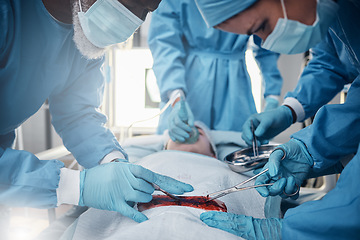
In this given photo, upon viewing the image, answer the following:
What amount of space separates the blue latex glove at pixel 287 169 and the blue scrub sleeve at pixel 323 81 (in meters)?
0.40

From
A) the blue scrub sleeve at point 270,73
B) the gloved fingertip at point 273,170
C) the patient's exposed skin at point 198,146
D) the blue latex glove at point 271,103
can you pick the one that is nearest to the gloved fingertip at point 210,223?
the gloved fingertip at point 273,170

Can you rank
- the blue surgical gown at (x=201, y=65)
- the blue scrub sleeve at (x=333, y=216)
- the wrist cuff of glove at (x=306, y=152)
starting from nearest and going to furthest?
the blue scrub sleeve at (x=333, y=216)
the wrist cuff of glove at (x=306, y=152)
the blue surgical gown at (x=201, y=65)

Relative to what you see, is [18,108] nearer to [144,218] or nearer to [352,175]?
[144,218]

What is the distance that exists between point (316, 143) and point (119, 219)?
63 cm

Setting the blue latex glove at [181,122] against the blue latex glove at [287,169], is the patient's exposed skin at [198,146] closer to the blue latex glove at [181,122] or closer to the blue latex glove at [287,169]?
the blue latex glove at [181,122]

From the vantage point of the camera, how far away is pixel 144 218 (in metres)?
0.74

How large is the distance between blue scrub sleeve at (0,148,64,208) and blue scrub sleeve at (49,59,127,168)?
1.08 feet

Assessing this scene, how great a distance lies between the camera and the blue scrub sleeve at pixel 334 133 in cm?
87

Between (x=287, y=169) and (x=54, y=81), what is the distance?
0.80 m

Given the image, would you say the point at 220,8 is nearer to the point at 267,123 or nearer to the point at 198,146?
the point at 267,123

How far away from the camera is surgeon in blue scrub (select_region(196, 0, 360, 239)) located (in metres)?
0.60

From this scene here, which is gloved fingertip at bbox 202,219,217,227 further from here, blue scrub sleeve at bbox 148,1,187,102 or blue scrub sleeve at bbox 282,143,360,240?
blue scrub sleeve at bbox 148,1,187,102

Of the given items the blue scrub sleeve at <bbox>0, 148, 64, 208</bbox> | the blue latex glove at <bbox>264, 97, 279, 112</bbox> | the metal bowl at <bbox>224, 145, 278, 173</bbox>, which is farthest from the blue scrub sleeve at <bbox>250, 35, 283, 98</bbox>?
the blue scrub sleeve at <bbox>0, 148, 64, 208</bbox>

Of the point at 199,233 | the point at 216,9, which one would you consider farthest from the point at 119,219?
the point at 216,9
